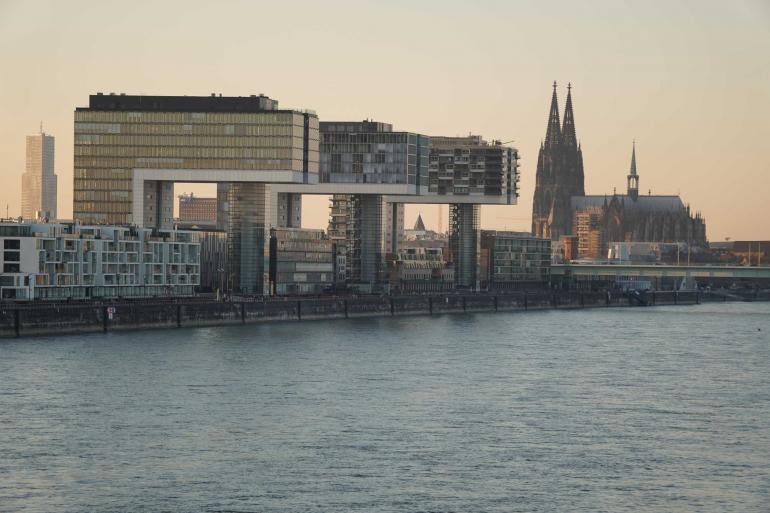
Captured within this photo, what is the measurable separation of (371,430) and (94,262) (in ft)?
330

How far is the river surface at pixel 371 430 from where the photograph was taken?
209 ft

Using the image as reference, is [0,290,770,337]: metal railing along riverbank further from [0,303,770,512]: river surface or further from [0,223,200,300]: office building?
[0,223,200,300]: office building

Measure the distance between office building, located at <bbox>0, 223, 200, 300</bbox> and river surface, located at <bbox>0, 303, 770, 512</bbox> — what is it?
31.0 meters

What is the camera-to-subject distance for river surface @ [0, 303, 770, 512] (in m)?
63.8

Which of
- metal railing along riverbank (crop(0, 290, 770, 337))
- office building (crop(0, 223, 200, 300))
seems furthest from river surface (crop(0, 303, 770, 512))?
office building (crop(0, 223, 200, 300))

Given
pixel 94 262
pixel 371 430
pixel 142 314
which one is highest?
pixel 94 262

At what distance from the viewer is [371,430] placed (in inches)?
3145

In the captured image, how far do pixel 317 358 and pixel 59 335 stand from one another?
29.3 metres

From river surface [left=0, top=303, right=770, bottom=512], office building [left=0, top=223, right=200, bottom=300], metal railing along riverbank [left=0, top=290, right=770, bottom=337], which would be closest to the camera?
river surface [left=0, top=303, right=770, bottom=512]

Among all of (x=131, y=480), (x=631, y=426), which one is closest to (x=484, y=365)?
(x=631, y=426)

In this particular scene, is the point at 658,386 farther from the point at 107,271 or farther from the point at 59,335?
the point at 107,271

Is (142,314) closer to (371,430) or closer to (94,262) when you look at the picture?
(94,262)

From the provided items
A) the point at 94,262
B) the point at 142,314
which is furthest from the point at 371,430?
the point at 94,262

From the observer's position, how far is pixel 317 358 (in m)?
124
